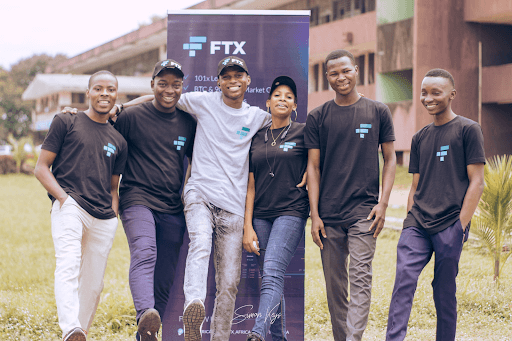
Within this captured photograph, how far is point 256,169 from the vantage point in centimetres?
440

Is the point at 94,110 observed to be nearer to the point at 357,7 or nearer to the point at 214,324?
the point at 214,324

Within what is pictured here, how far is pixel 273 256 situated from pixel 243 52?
2044mm

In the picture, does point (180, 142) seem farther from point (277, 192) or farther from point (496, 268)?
point (496, 268)

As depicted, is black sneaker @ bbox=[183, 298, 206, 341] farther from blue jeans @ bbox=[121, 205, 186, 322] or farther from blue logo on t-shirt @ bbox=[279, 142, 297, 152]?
blue logo on t-shirt @ bbox=[279, 142, 297, 152]

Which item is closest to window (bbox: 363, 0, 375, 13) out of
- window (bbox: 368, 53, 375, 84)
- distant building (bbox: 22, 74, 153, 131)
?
window (bbox: 368, 53, 375, 84)

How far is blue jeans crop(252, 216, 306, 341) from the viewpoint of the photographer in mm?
3916

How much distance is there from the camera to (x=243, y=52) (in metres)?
5.18

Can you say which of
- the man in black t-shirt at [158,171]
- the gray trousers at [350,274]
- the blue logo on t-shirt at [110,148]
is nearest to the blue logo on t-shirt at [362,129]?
the gray trousers at [350,274]

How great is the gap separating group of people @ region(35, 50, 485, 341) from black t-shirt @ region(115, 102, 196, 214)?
0.03 ft

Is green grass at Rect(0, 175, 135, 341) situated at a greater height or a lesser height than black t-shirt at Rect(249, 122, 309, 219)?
lesser

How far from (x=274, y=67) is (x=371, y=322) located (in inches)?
121

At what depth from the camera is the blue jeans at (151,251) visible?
3.96m

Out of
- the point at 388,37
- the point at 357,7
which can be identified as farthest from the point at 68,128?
the point at 357,7

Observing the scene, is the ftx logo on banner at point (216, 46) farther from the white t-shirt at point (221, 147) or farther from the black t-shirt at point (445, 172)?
the black t-shirt at point (445, 172)
